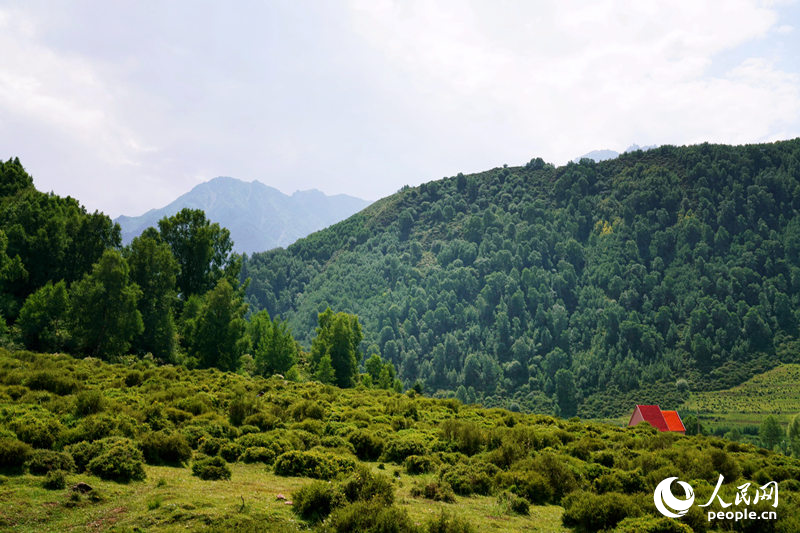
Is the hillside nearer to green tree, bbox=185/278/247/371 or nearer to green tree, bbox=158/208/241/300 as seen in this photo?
green tree, bbox=185/278/247/371

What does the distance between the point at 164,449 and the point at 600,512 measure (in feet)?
50.1

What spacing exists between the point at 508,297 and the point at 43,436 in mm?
175773

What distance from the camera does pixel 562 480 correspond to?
1881 cm

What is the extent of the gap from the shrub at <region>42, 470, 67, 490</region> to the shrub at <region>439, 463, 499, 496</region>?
12.2m

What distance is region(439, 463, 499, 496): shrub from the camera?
17625mm

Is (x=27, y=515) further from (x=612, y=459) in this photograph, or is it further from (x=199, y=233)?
(x=199, y=233)

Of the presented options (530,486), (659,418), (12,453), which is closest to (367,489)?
(530,486)

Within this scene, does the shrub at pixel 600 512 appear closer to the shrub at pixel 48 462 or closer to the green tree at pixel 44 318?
the shrub at pixel 48 462

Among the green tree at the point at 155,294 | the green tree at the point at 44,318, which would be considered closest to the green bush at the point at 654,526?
the green tree at the point at 44,318

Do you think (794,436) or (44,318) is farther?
(794,436)

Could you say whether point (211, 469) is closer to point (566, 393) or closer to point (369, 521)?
point (369, 521)

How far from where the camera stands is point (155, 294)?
1970 inches

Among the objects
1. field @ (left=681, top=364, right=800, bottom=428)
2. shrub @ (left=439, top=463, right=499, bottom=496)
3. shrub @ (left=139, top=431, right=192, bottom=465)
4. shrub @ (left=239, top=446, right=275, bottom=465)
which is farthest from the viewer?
field @ (left=681, top=364, right=800, bottom=428)

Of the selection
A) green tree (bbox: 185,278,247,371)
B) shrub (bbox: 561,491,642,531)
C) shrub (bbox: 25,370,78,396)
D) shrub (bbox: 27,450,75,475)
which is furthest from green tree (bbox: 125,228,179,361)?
shrub (bbox: 561,491,642,531)
